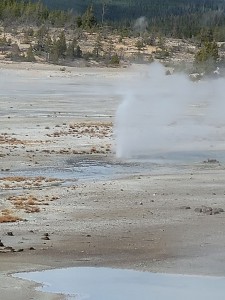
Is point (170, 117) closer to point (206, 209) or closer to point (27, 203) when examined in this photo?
point (206, 209)

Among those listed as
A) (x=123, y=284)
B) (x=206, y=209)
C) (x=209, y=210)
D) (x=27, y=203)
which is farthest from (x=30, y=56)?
(x=123, y=284)

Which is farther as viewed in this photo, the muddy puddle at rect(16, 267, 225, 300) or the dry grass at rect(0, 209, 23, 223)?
the dry grass at rect(0, 209, 23, 223)

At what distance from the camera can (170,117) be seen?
161 feet

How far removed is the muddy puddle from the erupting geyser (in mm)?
18180

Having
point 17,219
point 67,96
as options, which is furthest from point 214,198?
point 67,96

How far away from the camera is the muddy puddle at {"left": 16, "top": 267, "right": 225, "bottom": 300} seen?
14.2 metres

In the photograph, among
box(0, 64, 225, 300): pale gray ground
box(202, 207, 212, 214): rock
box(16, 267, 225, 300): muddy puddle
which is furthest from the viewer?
box(202, 207, 212, 214): rock

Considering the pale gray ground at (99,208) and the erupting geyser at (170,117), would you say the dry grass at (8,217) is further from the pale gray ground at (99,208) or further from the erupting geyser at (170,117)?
the erupting geyser at (170,117)

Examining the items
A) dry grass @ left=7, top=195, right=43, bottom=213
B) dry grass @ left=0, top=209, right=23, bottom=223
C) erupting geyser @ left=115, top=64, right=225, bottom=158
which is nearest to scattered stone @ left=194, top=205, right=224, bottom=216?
dry grass @ left=7, top=195, right=43, bottom=213

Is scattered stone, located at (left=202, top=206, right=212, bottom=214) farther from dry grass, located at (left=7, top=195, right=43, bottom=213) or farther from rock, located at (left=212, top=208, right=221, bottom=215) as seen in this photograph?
dry grass, located at (left=7, top=195, right=43, bottom=213)

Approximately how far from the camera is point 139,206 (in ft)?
74.5

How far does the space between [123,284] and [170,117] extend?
113 feet

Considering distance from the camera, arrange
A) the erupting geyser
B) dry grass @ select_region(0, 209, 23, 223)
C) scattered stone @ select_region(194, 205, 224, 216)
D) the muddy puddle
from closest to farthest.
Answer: the muddy puddle < dry grass @ select_region(0, 209, 23, 223) < scattered stone @ select_region(194, 205, 224, 216) < the erupting geyser

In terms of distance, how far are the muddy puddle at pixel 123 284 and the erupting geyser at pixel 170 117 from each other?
18180 millimetres
